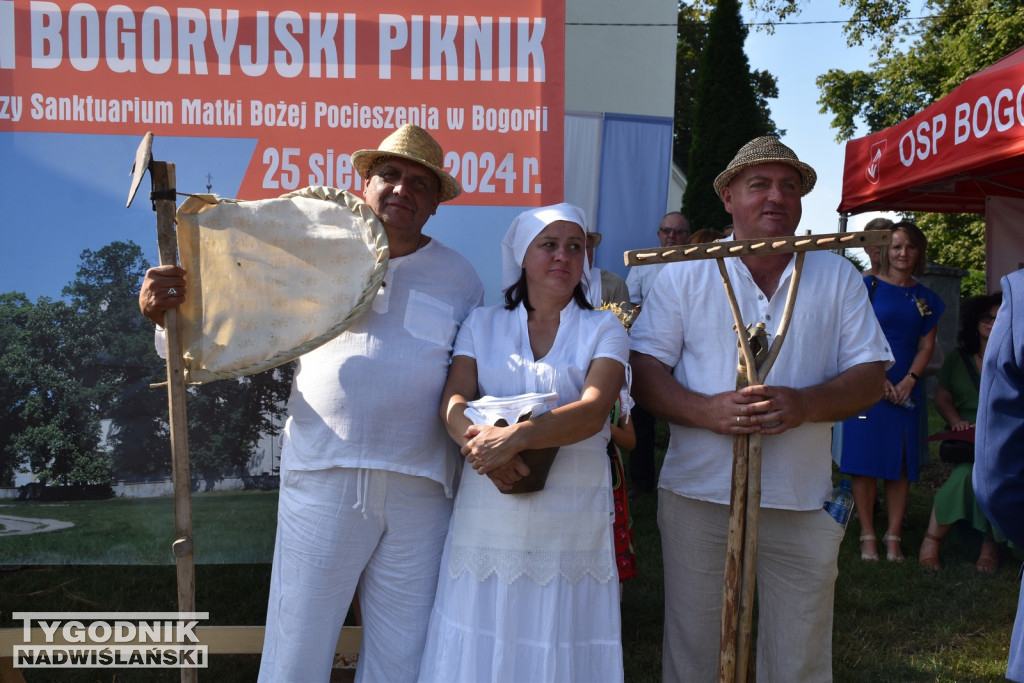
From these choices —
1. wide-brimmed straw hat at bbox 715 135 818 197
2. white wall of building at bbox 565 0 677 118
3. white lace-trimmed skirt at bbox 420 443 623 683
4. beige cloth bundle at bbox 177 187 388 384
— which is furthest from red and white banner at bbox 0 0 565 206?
white wall of building at bbox 565 0 677 118

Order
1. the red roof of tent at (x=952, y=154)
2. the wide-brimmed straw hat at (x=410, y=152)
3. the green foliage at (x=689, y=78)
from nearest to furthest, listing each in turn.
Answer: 1. the wide-brimmed straw hat at (x=410, y=152)
2. the red roof of tent at (x=952, y=154)
3. the green foliage at (x=689, y=78)

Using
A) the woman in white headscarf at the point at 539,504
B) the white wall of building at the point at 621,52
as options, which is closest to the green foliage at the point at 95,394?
the woman in white headscarf at the point at 539,504

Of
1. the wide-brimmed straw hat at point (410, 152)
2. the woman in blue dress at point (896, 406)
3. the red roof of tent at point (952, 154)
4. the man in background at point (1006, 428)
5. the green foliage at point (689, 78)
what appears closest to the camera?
the man in background at point (1006, 428)

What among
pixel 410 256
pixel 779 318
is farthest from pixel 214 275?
pixel 779 318

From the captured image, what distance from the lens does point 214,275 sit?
289cm

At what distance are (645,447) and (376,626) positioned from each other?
4284 mm

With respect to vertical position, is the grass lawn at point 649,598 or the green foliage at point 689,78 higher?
the green foliage at point 689,78

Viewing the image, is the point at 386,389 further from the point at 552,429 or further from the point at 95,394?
the point at 95,394

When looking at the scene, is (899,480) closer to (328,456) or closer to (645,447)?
(645,447)

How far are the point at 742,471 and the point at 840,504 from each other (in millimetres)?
417

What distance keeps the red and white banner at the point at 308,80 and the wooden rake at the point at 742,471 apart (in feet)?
4.93

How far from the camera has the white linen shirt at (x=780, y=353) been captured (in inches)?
110

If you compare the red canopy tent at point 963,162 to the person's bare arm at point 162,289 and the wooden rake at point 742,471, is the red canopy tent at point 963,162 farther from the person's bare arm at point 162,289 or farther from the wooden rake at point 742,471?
the person's bare arm at point 162,289

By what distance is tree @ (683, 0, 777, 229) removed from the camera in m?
17.5
